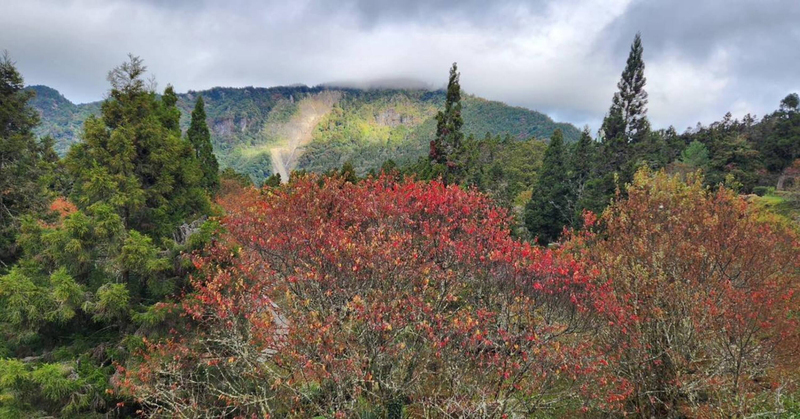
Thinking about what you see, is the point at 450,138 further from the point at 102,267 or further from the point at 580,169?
the point at 102,267

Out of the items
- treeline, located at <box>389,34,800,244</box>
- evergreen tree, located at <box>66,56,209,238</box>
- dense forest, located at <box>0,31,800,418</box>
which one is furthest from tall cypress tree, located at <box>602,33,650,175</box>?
evergreen tree, located at <box>66,56,209,238</box>

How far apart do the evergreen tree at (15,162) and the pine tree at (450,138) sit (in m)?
23.1

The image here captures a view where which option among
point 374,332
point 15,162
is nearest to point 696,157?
point 374,332

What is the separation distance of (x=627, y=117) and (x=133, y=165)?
4142 cm

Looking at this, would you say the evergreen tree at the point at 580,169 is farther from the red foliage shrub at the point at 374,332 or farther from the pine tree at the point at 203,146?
the pine tree at the point at 203,146

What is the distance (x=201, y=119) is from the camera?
1411 inches

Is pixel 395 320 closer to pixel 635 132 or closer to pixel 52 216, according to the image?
pixel 52 216

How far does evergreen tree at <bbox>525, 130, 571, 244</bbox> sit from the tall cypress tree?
4.64 meters

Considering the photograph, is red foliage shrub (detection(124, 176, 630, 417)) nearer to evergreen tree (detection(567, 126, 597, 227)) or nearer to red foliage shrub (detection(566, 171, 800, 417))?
red foliage shrub (detection(566, 171, 800, 417))

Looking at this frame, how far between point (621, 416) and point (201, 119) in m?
39.4

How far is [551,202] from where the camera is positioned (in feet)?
122

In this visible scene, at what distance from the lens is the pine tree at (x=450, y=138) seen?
28.9 m

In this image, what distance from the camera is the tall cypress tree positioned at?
115ft

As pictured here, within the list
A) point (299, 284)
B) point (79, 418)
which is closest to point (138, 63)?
point (299, 284)
